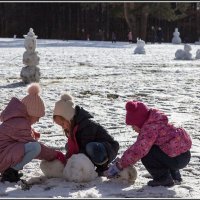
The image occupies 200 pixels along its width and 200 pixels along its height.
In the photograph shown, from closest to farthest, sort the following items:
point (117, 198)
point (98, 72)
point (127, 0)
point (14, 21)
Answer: point (117, 198), point (98, 72), point (127, 0), point (14, 21)

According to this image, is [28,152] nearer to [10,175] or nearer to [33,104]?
[10,175]

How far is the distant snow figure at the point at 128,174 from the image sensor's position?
4.31 meters

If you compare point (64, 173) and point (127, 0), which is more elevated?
point (127, 0)

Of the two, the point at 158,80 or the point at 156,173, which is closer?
the point at 156,173

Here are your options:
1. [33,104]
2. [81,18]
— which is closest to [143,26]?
[81,18]

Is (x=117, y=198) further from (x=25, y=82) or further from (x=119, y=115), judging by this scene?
(x=25, y=82)

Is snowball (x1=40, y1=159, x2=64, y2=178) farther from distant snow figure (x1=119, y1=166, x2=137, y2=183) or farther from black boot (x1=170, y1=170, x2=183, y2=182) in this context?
black boot (x1=170, y1=170, x2=183, y2=182)

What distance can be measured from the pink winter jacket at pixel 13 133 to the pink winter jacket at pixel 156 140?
30.0 inches

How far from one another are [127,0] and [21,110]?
34987 mm

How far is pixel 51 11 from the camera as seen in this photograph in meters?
43.5

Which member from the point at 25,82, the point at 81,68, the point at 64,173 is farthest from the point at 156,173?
the point at 81,68

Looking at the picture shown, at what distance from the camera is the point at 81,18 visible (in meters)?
43.9

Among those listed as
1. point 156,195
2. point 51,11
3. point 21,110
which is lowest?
point 156,195

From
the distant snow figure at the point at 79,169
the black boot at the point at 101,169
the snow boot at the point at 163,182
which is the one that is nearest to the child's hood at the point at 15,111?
the distant snow figure at the point at 79,169
